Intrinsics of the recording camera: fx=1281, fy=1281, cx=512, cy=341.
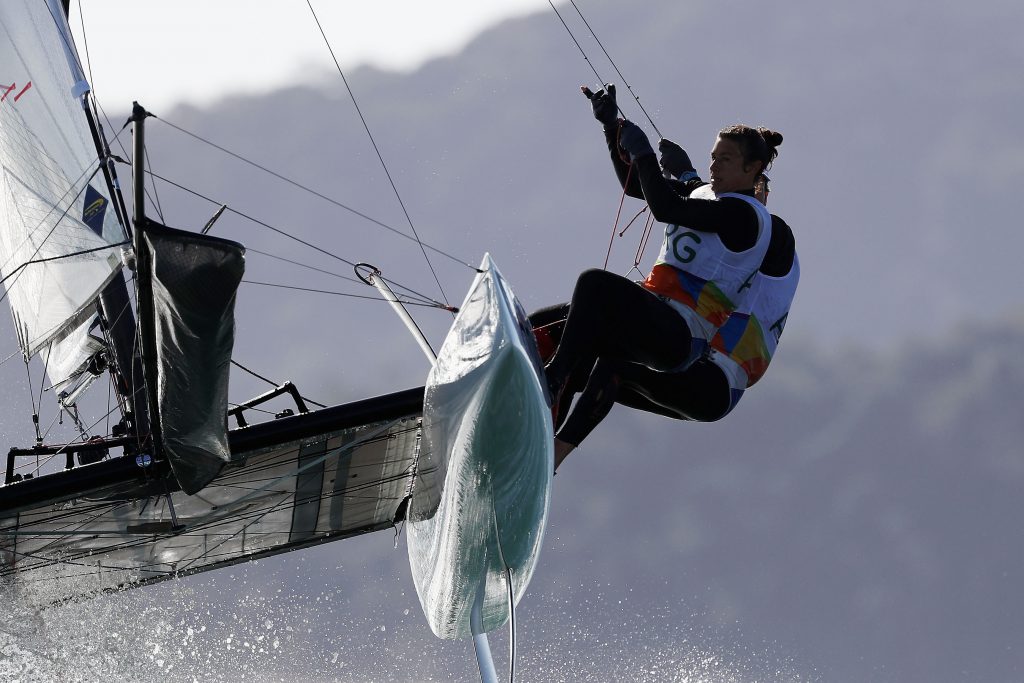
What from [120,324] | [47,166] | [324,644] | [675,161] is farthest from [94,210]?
[324,644]

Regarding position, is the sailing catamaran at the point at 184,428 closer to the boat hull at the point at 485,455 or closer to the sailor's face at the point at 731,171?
the boat hull at the point at 485,455

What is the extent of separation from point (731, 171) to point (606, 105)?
0.36 metres

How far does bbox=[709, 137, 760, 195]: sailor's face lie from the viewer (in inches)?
128

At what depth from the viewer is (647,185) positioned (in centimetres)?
309

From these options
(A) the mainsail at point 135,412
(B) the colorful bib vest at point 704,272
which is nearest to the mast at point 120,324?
(A) the mainsail at point 135,412

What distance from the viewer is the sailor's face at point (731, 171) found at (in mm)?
3242

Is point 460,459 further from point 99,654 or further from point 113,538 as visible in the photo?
point 99,654

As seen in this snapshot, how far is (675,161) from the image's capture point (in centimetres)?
369

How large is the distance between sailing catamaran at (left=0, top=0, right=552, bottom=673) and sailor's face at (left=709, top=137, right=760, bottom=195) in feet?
2.03

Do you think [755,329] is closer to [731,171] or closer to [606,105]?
[731,171]

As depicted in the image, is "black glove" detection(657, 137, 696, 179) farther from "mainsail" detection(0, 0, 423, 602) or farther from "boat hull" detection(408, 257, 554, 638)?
"mainsail" detection(0, 0, 423, 602)

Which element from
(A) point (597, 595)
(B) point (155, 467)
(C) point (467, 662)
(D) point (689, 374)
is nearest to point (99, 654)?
(B) point (155, 467)

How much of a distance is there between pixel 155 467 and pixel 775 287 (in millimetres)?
1864

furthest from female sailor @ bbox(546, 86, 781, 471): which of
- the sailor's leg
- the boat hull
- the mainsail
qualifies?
the mainsail
